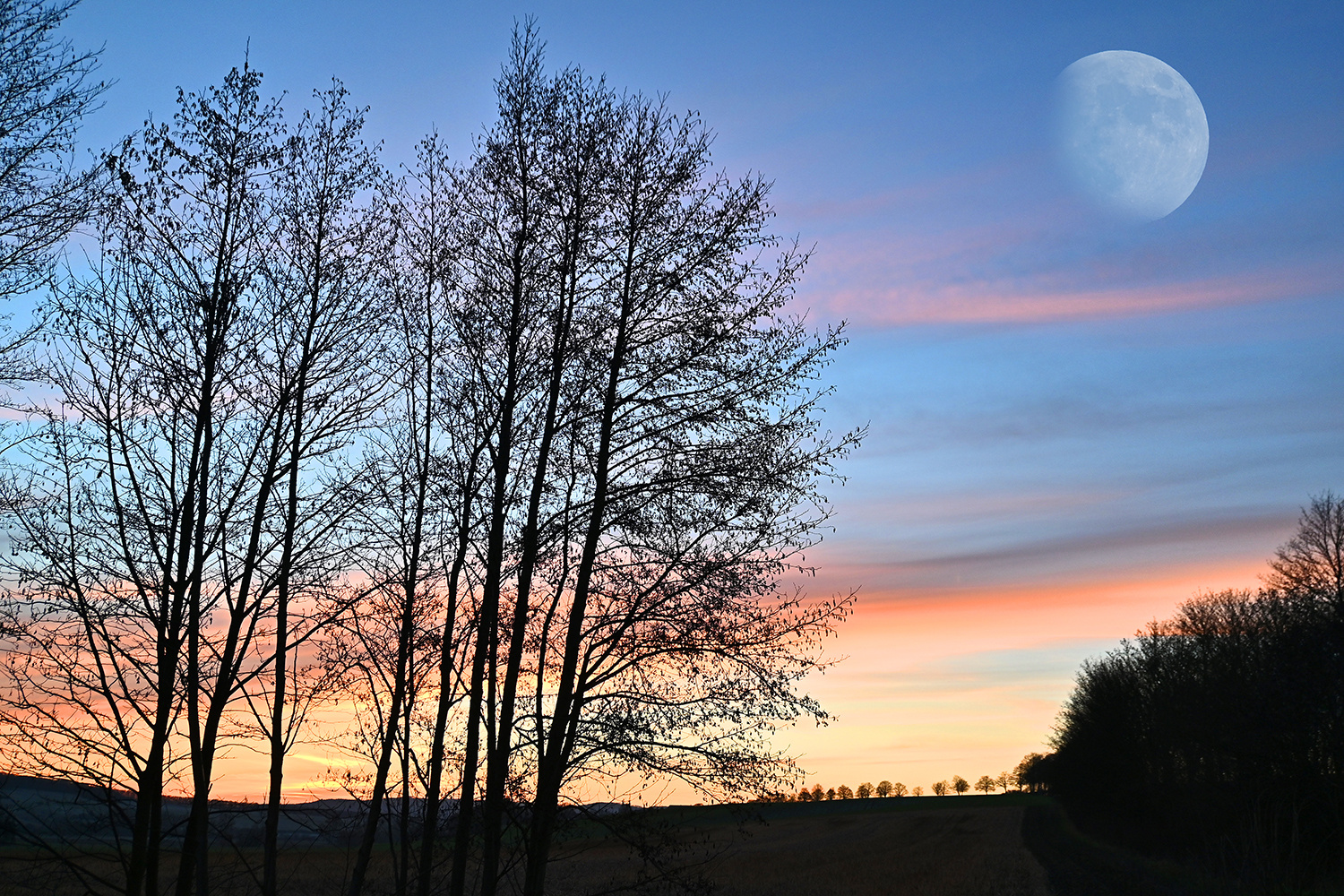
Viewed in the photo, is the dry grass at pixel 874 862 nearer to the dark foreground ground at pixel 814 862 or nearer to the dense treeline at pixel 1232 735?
the dark foreground ground at pixel 814 862

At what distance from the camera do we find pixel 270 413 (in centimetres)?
1075

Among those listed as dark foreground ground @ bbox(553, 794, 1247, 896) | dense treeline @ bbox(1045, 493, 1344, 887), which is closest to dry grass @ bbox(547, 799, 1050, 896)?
dark foreground ground @ bbox(553, 794, 1247, 896)

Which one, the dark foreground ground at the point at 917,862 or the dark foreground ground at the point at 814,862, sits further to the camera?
the dark foreground ground at the point at 917,862

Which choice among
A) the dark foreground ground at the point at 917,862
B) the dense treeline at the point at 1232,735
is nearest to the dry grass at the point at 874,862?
the dark foreground ground at the point at 917,862

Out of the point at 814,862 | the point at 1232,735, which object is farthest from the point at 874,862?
the point at 1232,735

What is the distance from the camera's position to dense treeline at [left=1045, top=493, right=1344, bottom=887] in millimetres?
25406

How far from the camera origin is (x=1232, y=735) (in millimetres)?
31734

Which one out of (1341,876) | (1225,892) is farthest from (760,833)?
(1225,892)

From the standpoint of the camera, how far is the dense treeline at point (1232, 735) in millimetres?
25406

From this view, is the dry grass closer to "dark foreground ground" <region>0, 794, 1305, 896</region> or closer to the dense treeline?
"dark foreground ground" <region>0, 794, 1305, 896</region>

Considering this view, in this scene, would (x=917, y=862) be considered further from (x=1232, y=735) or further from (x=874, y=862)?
(x=1232, y=735)

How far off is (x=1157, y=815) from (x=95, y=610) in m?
56.5

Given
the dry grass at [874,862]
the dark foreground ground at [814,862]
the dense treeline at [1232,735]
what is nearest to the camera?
the dark foreground ground at [814,862]

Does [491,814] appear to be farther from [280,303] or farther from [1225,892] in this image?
[1225,892]
